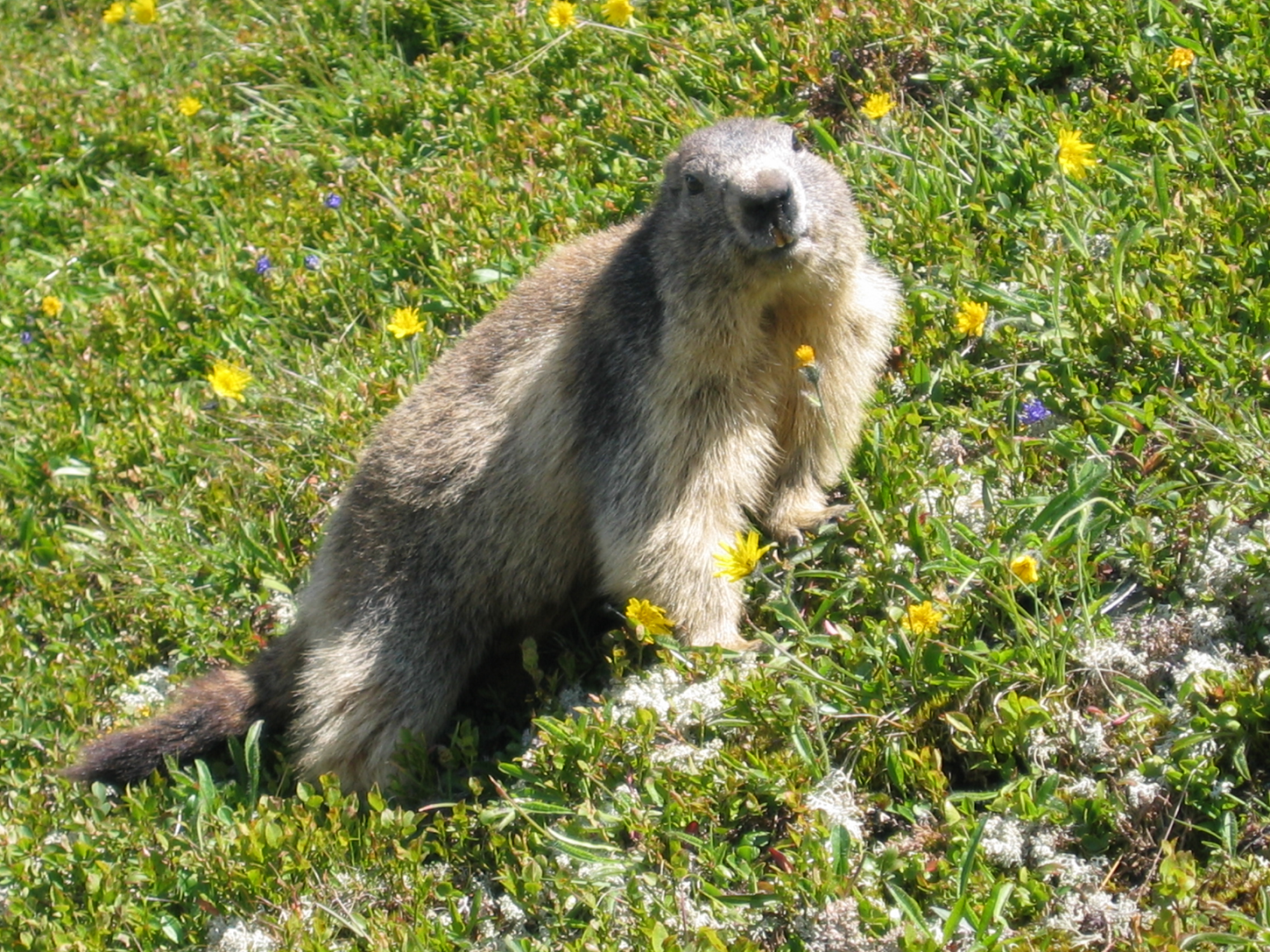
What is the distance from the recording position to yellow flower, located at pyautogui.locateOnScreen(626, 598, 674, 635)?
4789 millimetres

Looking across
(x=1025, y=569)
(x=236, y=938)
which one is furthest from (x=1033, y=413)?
(x=236, y=938)

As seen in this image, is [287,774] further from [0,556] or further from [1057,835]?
[1057,835]

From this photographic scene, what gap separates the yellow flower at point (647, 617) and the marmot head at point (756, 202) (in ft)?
4.46

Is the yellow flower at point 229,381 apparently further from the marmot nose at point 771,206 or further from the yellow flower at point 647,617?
the marmot nose at point 771,206

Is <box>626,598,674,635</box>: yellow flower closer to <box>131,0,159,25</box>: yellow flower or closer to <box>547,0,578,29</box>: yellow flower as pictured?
<box>547,0,578,29</box>: yellow flower

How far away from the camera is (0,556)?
7266mm

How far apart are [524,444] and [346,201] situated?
3275mm

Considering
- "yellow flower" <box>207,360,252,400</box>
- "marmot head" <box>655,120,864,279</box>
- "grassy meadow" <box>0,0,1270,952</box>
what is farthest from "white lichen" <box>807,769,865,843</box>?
"yellow flower" <box>207,360,252,400</box>

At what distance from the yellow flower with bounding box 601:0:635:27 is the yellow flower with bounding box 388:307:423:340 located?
2.23 metres

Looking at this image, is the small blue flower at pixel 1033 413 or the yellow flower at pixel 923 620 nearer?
the yellow flower at pixel 923 620

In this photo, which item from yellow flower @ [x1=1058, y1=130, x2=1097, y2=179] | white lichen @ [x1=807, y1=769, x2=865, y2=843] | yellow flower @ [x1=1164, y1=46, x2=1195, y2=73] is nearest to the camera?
white lichen @ [x1=807, y1=769, x2=865, y2=843]

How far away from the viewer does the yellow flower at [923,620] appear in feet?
14.2

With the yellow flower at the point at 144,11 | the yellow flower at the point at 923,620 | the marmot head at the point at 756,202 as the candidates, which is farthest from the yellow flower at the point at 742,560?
the yellow flower at the point at 144,11

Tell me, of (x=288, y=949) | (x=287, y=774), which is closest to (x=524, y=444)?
(x=287, y=774)
